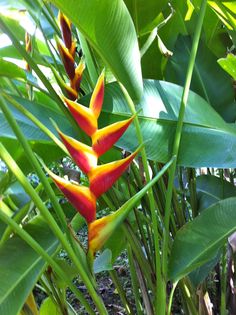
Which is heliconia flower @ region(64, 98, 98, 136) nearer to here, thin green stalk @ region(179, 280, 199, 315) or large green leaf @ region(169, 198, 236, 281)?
large green leaf @ region(169, 198, 236, 281)

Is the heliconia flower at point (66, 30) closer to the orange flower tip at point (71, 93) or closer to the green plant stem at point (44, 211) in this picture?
the orange flower tip at point (71, 93)

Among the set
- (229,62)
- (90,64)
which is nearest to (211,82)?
(229,62)

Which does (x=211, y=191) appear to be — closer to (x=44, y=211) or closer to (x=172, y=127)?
(x=172, y=127)

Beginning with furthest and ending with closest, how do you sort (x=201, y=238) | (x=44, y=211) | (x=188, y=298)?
(x=188, y=298) → (x=201, y=238) → (x=44, y=211)

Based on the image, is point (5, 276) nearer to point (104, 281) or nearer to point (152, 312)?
point (152, 312)

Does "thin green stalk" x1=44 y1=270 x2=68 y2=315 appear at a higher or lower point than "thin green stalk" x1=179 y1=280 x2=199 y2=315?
higher

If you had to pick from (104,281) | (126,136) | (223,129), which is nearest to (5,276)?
(126,136)

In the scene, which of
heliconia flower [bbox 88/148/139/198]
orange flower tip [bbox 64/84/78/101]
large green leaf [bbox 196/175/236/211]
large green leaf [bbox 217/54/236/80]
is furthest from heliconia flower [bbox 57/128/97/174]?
large green leaf [bbox 196/175/236/211]
